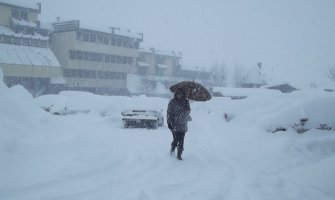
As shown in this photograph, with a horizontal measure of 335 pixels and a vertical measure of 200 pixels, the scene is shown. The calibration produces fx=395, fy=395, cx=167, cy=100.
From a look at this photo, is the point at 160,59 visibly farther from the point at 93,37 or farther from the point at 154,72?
the point at 93,37

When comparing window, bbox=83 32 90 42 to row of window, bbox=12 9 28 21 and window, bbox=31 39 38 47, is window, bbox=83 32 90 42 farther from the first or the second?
row of window, bbox=12 9 28 21

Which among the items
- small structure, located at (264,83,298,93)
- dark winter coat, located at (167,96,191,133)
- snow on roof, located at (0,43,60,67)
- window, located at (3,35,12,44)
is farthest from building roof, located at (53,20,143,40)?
dark winter coat, located at (167,96,191,133)

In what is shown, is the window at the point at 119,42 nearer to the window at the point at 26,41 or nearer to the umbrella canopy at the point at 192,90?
the window at the point at 26,41

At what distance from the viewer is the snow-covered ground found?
6.54 meters

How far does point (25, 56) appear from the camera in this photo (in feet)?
145

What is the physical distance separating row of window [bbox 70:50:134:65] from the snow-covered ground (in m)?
Result: 40.5

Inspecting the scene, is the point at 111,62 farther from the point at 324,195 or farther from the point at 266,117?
the point at 324,195

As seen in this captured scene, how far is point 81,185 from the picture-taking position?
21.9ft

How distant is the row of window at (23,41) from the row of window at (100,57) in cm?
494

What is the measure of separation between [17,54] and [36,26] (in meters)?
5.83

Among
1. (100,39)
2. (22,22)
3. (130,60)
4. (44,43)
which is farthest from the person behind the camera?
(130,60)

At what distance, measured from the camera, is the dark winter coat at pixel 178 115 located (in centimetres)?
988

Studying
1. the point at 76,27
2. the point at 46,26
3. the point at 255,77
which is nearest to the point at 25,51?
the point at 46,26

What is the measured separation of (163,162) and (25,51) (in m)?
39.9
